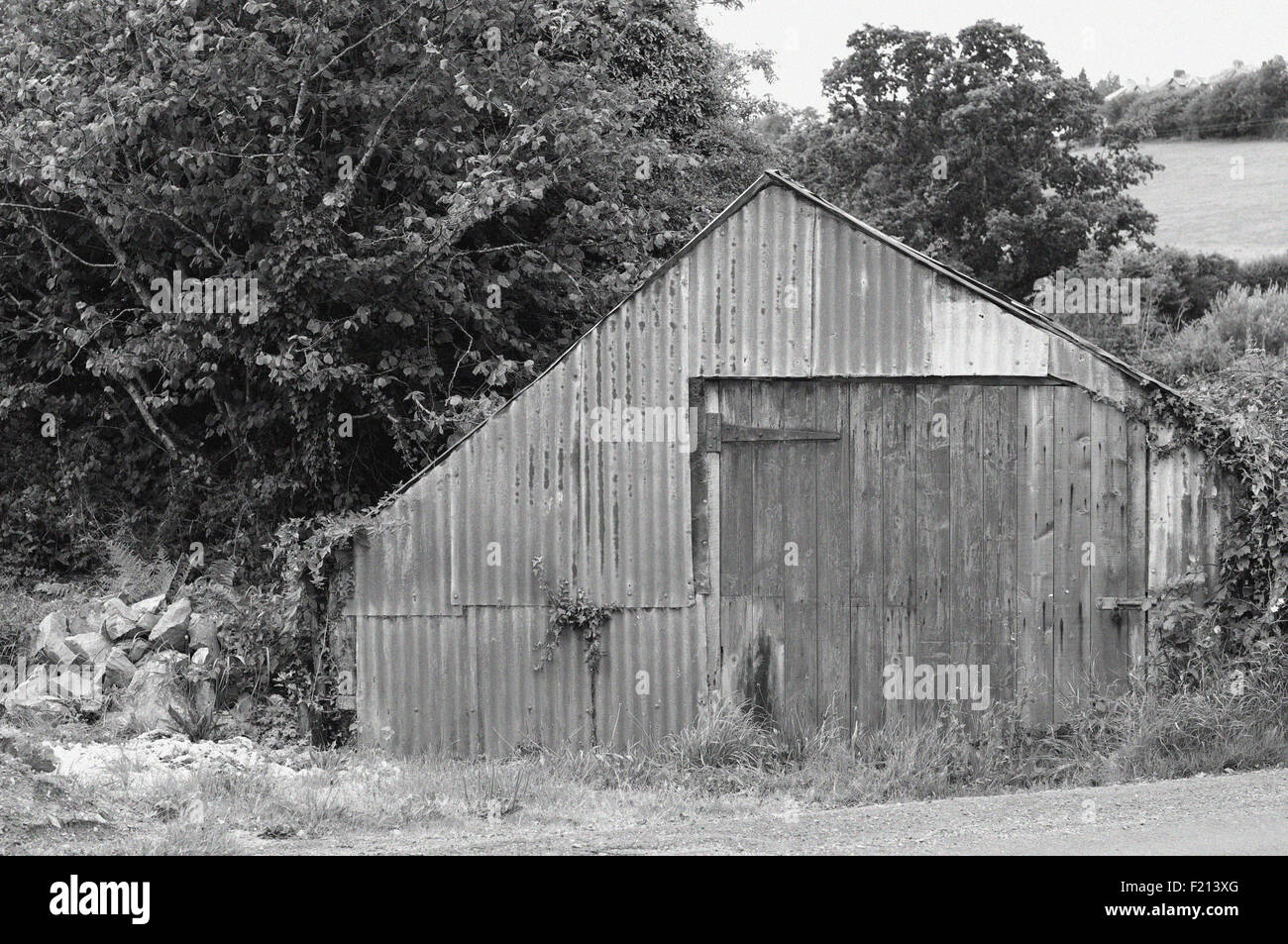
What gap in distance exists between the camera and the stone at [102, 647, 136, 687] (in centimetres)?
1166

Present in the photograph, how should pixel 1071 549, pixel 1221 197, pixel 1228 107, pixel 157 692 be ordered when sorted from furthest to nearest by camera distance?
pixel 1228 107 < pixel 1221 197 < pixel 157 692 < pixel 1071 549

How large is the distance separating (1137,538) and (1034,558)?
0.82 m

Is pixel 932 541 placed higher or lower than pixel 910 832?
higher

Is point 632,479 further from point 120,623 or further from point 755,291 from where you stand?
point 120,623

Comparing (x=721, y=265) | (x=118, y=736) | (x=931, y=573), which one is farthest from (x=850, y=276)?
(x=118, y=736)

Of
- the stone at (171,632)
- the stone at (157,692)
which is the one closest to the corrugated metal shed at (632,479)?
the stone at (157,692)

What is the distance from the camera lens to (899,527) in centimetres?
1045

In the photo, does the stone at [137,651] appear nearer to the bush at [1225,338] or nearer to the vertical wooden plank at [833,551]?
the vertical wooden plank at [833,551]

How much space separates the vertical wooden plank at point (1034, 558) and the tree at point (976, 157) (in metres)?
21.9

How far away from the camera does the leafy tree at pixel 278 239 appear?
12984 mm

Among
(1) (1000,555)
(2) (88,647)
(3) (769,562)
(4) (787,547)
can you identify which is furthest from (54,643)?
(1) (1000,555)

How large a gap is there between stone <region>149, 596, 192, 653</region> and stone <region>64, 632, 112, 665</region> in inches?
16.2

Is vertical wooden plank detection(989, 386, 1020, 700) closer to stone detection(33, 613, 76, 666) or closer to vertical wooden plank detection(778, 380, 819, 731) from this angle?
vertical wooden plank detection(778, 380, 819, 731)
